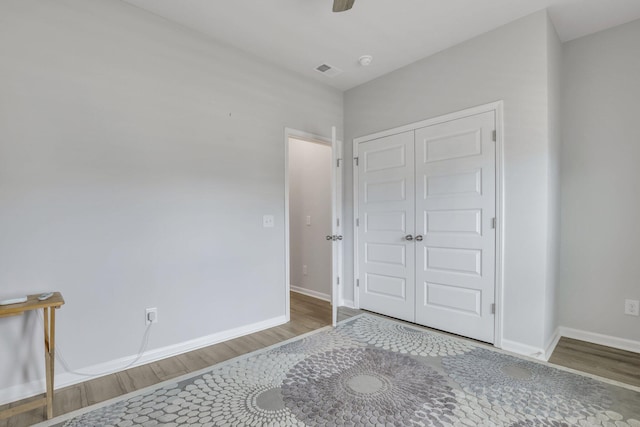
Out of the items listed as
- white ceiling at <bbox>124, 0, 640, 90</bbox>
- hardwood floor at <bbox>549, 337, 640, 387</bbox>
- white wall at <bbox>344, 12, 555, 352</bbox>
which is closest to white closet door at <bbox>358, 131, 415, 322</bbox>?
white wall at <bbox>344, 12, 555, 352</bbox>

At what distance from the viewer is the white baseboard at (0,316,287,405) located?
72.1 inches

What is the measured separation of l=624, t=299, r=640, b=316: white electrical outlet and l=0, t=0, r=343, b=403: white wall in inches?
123

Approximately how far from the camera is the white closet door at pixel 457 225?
2.59 m

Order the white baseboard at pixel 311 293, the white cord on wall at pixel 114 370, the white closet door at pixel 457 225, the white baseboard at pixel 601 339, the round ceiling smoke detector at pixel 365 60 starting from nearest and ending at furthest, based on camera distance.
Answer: the white cord on wall at pixel 114 370 → the white baseboard at pixel 601 339 → the white closet door at pixel 457 225 → the round ceiling smoke detector at pixel 365 60 → the white baseboard at pixel 311 293

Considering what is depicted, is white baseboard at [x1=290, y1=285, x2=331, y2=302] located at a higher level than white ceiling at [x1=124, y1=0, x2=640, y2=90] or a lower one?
lower

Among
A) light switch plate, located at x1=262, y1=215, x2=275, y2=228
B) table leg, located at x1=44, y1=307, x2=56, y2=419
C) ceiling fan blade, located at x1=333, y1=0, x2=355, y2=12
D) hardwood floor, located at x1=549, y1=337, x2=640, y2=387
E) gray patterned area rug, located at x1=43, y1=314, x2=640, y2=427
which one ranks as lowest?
hardwood floor, located at x1=549, y1=337, x2=640, y2=387

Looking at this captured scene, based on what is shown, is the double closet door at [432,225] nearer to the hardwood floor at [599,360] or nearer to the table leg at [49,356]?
the hardwood floor at [599,360]

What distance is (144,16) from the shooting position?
2.28 metres

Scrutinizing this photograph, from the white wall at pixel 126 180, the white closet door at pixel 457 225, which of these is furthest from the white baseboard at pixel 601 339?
the white wall at pixel 126 180

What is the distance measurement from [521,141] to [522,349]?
1.68 meters

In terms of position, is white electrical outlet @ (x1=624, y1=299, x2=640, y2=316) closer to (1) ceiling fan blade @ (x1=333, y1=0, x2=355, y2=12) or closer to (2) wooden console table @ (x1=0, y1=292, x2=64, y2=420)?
(1) ceiling fan blade @ (x1=333, y1=0, x2=355, y2=12)

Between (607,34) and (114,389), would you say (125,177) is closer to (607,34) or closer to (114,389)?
(114,389)

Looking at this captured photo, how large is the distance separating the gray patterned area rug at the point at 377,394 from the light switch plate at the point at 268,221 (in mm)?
1164

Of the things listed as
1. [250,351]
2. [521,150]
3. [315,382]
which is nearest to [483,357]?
[315,382]
